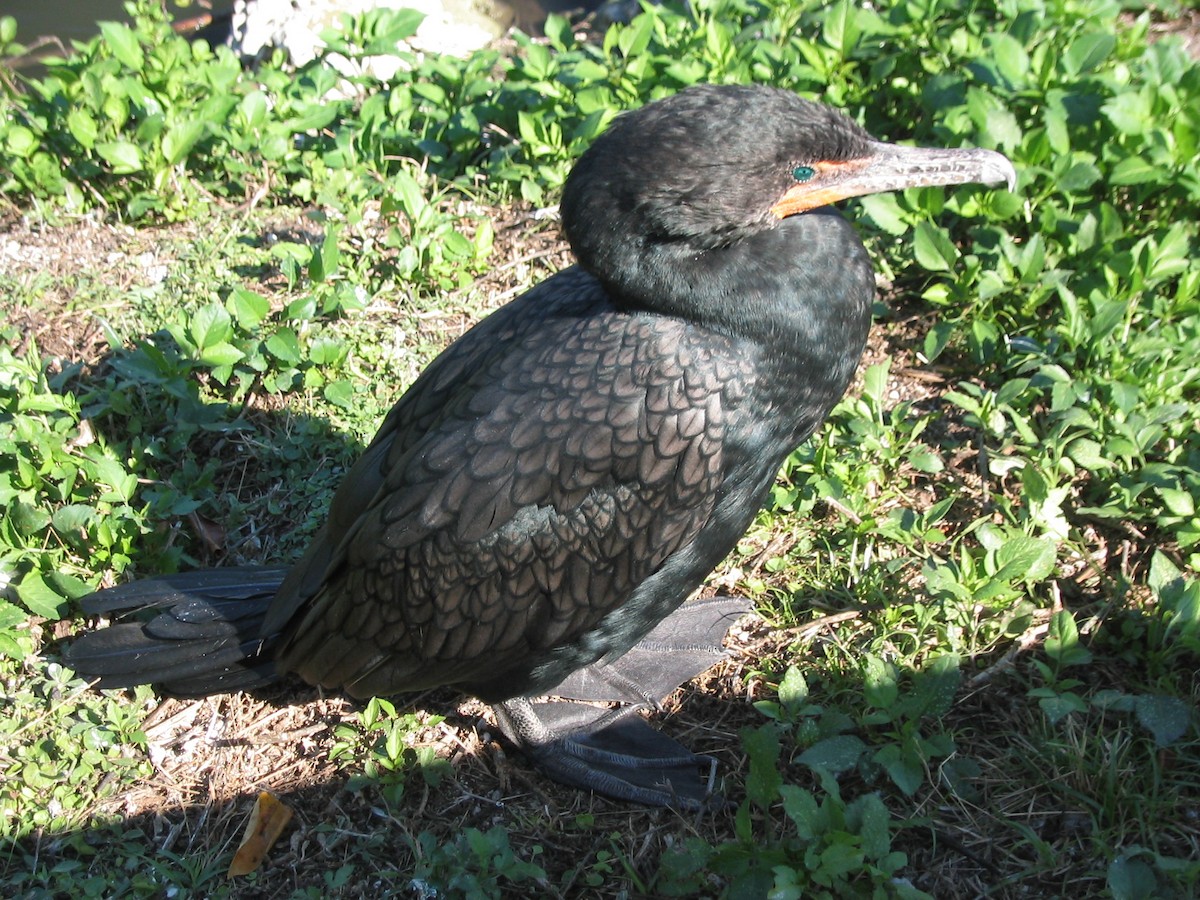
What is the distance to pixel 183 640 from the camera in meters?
3.30

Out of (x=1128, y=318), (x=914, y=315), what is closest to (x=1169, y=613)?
(x=1128, y=318)

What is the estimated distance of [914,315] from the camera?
13.9ft

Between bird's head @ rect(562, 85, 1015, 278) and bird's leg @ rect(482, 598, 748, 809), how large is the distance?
1.30 meters

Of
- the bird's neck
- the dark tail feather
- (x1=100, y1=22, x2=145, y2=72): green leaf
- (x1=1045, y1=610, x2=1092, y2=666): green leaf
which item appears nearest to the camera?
the bird's neck

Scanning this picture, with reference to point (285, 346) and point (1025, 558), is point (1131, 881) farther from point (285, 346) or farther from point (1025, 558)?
point (285, 346)

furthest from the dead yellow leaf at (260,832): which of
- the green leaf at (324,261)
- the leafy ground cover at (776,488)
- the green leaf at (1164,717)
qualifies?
the green leaf at (1164,717)

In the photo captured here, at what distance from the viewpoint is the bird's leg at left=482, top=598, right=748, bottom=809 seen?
3.12m

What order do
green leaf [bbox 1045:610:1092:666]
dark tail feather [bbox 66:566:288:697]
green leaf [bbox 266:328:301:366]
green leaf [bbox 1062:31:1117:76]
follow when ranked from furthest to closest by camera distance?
green leaf [bbox 1062:31:1117:76] < green leaf [bbox 266:328:301:366] < dark tail feather [bbox 66:566:288:697] < green leaf [bbox 1045:610:1092:666]

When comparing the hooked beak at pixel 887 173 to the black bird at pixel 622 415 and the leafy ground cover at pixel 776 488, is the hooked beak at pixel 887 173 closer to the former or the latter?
the black bird at pixel 622 415

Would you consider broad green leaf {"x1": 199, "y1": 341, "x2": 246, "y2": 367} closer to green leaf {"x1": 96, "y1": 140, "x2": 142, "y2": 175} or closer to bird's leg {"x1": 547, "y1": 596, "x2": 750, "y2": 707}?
green leaf {"x1": 96, "y1": 140, "x2": 142, "y2": 175}

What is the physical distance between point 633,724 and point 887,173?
5.81 ft

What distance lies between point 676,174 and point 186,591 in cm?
201

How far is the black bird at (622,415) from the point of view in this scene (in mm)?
2633

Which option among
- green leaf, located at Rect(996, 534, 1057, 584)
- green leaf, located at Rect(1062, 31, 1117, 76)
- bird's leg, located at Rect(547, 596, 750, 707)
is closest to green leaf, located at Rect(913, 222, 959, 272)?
green leaf, located at Rect(1062, 31, 1117, 76)
